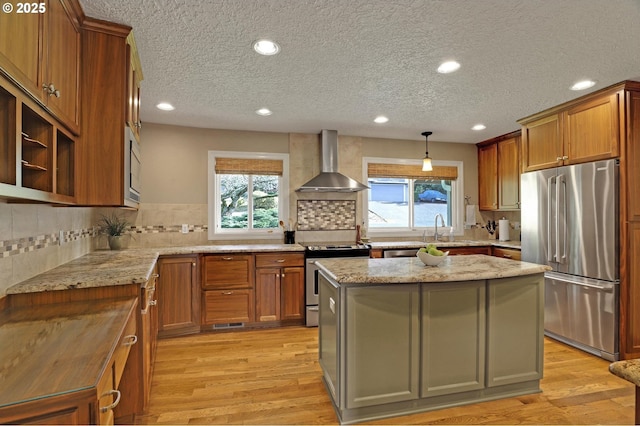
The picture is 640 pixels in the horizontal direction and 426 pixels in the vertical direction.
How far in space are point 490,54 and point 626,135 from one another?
1637 millimetres

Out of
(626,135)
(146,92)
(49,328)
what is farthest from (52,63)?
(626,135)

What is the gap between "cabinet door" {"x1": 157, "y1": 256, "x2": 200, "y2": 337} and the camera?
3.43 meters

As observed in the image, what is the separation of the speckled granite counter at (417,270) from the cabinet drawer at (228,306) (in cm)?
168

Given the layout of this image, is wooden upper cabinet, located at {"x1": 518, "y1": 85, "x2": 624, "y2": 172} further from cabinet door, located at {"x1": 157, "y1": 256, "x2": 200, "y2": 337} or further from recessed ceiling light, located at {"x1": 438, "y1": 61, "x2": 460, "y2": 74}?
cabinet door, located at {"x1": 157, "y1": 256, "x2": 200, "y2": 337}

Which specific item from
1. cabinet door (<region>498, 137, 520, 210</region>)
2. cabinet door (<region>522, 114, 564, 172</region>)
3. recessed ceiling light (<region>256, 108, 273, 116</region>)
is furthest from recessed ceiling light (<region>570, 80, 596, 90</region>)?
recessed ceiling light (<region>256, 108, 273, 116</region>)

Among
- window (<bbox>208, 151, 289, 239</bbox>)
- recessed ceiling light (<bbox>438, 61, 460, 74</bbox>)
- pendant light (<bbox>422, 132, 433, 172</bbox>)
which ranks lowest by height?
window (<bbox>208, 151, 289, 239</bbox>)

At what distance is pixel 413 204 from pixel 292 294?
2449mm

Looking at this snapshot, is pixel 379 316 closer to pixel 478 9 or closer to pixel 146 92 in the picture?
pixel 478 9

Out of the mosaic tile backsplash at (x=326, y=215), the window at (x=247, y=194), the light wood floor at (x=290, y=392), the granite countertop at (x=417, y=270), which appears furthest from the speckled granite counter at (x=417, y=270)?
the window at (x=247, y=194)

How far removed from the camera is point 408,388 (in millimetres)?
2066

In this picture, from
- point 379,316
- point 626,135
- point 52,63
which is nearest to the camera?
point 52,63

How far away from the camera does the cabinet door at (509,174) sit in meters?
4.36

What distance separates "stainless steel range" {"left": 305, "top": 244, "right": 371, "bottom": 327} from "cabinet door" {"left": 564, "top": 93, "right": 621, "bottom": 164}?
7.96ft

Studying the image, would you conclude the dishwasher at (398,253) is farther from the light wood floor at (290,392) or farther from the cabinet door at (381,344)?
the cabinet door at (381,344)
